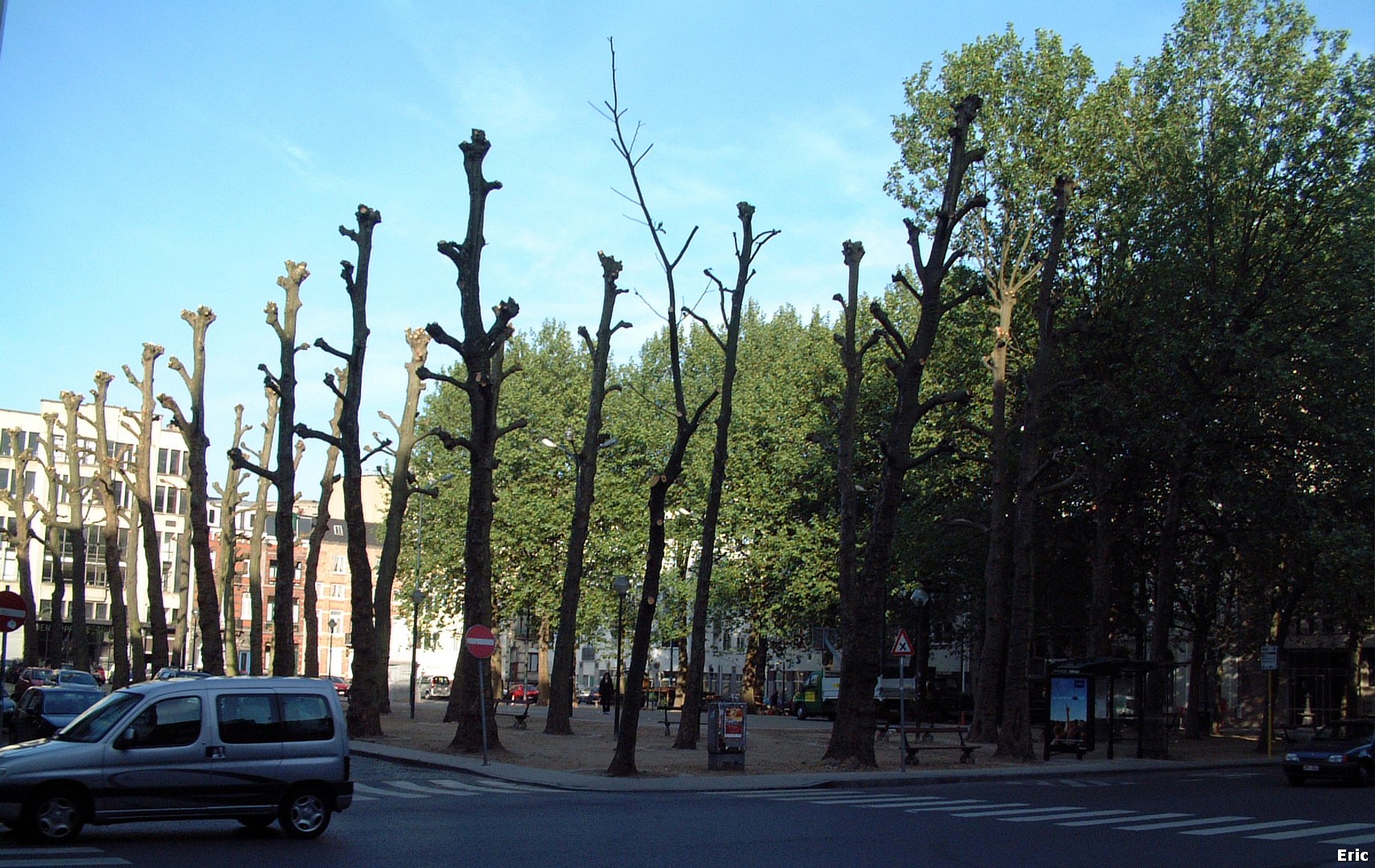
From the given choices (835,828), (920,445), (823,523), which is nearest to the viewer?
(835,828)

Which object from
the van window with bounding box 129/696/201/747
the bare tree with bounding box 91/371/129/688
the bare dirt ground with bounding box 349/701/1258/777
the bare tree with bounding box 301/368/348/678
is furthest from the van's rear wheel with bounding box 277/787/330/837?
the bare tree with bounding box 91/371/129/688

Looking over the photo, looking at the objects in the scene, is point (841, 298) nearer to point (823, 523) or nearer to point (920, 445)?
point (920, 445)

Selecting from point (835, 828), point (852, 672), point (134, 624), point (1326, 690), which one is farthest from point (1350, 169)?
point (134, 624)

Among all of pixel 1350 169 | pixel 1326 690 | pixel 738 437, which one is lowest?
pixel 1326 690

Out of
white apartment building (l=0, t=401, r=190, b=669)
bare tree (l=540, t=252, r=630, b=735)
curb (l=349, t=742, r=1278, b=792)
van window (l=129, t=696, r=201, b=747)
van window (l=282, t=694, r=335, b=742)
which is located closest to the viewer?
van window (l=129, t=696, r=201, b=747)

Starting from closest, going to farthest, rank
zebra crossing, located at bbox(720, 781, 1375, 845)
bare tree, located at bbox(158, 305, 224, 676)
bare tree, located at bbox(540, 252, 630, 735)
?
zebra crossing, located at bbox(720, 781, 1375, 845) → bare tree, located at bbox(540, 252, 630, 735) → bare tree, located at bbox(158, 305, 224, 676)

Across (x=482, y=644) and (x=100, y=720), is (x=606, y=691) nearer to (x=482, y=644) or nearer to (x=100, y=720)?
(x=482, y=644)

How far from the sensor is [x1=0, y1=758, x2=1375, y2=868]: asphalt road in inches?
476

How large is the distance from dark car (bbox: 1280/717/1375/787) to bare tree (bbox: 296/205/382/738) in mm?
19792

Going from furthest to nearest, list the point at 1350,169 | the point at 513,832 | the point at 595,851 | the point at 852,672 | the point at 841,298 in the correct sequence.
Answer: the point at 1350,169
the point at 841,298
the point at 852,672
the point at 513,832
the point at 595,851

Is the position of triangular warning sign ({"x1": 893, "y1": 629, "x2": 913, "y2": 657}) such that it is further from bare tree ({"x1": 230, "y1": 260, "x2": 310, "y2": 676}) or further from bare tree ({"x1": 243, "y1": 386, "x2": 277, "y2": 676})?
bare tree ({"x1": 243, "y1": 386, "x2": 277, "y2": 676})

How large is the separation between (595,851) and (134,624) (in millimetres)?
Answer: 49490

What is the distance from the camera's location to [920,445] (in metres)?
44.2

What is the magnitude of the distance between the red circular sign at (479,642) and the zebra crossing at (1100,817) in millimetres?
5675
